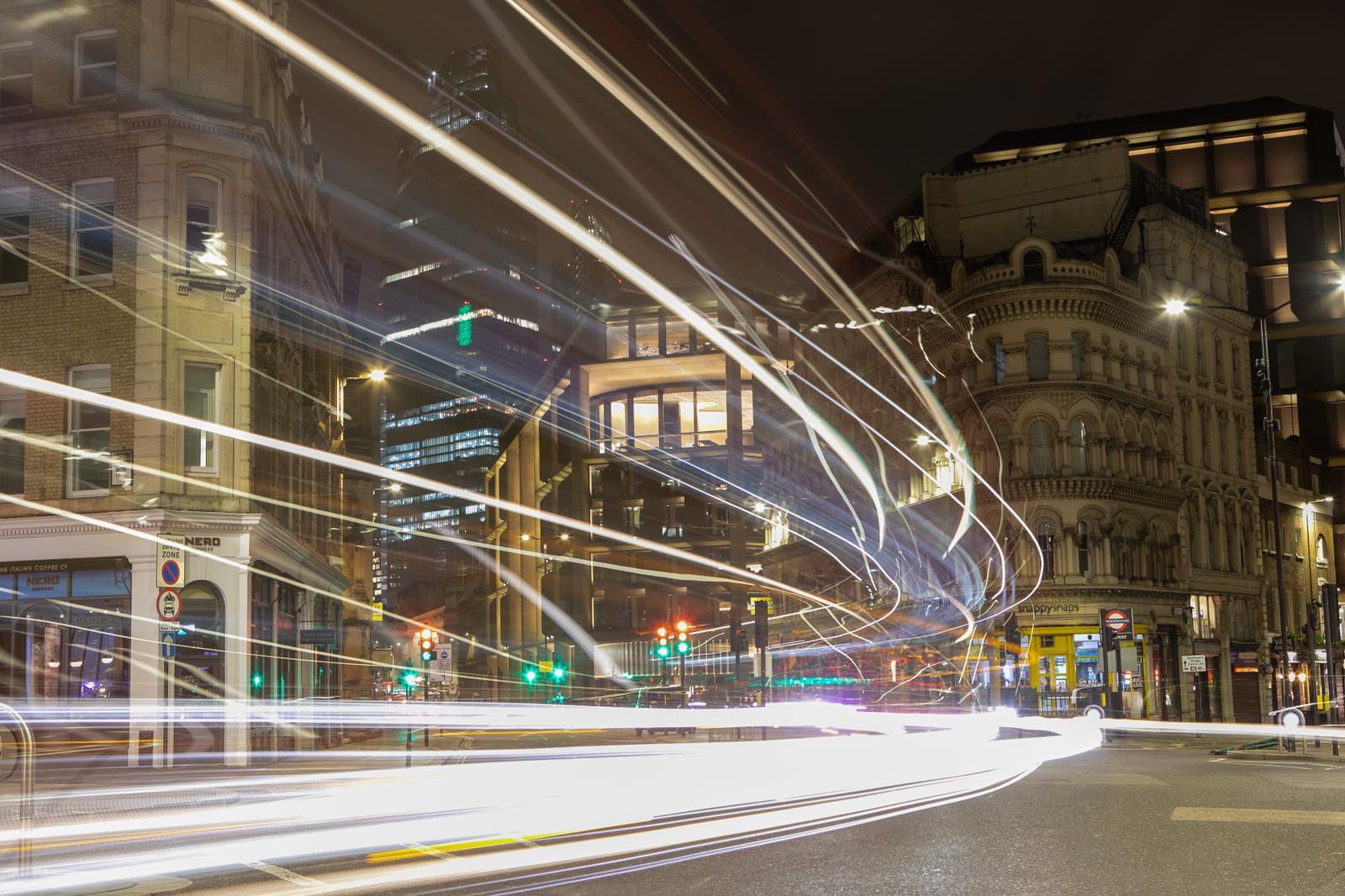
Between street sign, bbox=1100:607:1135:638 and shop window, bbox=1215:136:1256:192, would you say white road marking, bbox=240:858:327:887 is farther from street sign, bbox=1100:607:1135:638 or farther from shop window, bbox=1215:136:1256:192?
shop window, bbox=1215:136:1256:192

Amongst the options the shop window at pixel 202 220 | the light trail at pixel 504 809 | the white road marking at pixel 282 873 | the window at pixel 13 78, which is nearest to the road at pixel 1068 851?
the light trail at pixel 504 809

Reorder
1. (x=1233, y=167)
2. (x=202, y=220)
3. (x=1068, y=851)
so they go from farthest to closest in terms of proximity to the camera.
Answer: (x=1233, y=167) → (x=202, y=220) → (x=1068, y=851)

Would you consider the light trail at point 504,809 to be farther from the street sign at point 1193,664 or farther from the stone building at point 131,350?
the street sign at point 1193,664

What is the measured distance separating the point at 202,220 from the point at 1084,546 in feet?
115

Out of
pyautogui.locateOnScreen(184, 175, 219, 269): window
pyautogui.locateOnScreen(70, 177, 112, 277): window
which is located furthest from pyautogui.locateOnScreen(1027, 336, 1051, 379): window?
pyautogui.locateOnScreen(70, 177, 112, 277): window

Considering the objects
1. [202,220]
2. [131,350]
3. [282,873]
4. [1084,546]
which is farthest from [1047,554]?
[282,873]

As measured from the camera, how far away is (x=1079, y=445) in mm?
52312

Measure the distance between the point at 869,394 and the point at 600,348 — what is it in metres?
39.0

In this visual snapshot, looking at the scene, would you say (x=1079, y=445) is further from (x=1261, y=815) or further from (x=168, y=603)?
(x=1261, y=815)

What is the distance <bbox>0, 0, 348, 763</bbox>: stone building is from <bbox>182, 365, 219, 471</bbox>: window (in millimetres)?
46

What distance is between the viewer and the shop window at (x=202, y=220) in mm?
30891

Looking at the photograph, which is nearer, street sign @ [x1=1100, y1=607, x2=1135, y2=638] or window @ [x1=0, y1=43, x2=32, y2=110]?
window @ [x1=0, y1=43, x2=32, y2=110]

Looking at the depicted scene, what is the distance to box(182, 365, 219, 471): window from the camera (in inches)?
1202

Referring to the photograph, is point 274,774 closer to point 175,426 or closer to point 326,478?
point 175,426
